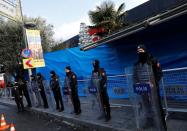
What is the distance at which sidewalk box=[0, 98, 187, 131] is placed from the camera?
7609 mm

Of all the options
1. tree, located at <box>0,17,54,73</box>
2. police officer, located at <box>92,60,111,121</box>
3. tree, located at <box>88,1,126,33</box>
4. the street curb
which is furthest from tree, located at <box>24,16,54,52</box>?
police officer, located at <box>92,60,111,121</box>

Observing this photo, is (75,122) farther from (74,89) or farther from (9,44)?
(9,44)

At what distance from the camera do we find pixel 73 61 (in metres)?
15.3

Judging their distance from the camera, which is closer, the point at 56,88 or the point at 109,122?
the point at 109,122

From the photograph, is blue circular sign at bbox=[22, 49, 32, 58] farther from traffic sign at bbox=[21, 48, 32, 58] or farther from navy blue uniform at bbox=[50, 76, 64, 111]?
navy blue uniform at bbox=[50, 76, 64, 111]

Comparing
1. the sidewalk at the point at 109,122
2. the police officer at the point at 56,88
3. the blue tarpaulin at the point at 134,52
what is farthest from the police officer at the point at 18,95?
the police officer at the point at 56,88

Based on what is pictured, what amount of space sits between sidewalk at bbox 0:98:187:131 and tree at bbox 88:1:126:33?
1464 centimetres

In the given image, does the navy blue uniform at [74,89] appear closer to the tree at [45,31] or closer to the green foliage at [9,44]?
the green foliage at [9,44]

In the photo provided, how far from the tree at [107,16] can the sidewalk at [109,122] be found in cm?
1464

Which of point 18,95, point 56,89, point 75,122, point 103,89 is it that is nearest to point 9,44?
point 18,95

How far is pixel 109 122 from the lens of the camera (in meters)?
8.80

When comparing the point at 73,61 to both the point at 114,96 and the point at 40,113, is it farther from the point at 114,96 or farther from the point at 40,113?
the point at 114,96

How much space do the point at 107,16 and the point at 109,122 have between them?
19.1m

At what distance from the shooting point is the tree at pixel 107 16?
2652 centimetres
